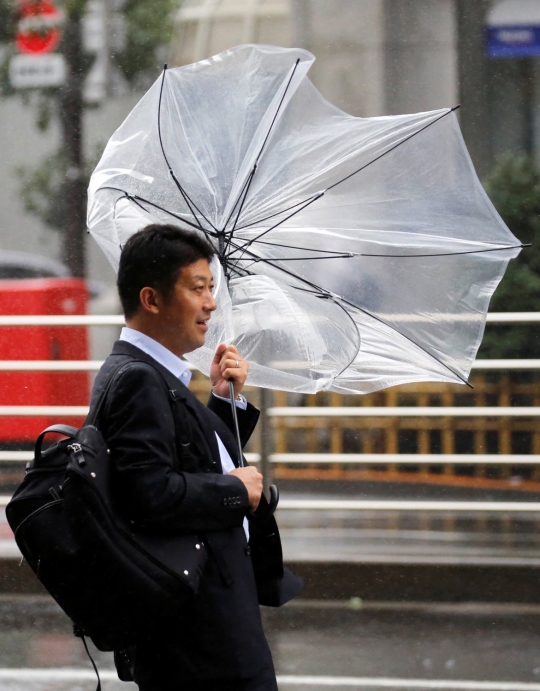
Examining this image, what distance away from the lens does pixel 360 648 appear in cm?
500

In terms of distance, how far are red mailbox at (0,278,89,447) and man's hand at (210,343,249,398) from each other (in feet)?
16.7

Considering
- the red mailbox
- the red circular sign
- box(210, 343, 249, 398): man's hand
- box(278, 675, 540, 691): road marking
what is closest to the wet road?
box(278, 675, 540, 691): road marking

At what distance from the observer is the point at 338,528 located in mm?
7277

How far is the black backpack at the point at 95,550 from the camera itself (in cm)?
221

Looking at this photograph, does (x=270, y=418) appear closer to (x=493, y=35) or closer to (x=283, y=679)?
(x=283, y=679)

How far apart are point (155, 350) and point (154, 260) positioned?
8.2 inches

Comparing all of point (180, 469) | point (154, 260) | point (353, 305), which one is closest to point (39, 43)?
point (353, 305)

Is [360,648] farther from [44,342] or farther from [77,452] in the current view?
[44,342]

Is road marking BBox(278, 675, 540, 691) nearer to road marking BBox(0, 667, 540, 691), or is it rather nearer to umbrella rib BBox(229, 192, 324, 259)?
road marking BBox(0, 667, 540, 691)

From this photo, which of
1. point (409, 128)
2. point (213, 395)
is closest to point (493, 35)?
point (409, 128)

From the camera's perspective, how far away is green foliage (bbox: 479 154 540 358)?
22.5ft

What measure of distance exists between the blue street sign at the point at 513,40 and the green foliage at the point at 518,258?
675mm

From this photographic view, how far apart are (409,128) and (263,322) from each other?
69 cm

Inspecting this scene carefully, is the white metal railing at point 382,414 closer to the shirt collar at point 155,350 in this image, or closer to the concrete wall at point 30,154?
the concrete wall at point 30,154
